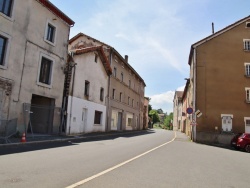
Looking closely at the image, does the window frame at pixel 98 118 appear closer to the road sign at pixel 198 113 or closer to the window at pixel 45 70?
the window at pixel 45 70

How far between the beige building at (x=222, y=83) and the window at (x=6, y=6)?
58.8 ft

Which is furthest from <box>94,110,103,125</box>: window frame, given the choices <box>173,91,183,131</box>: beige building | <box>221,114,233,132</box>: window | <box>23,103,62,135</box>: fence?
<box>173,91,183,131</box>: beige building

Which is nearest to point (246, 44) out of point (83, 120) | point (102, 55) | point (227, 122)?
point (227, 122)

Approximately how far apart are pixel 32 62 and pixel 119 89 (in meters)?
17.5

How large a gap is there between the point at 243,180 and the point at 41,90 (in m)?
14.5

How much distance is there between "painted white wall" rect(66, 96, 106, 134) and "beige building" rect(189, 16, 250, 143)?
9923mm

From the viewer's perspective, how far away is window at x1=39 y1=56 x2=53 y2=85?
1856 cm

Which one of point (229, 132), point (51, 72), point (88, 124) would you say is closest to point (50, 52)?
point (51, 72)

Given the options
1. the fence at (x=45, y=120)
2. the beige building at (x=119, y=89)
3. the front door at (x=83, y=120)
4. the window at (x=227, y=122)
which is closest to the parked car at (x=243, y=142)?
the window at (x=227, y=122)

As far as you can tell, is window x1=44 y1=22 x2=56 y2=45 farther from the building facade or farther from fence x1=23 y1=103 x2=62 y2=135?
fence x1=23 y1=103 x2=62 y2=135

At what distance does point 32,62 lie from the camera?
17.4 metres

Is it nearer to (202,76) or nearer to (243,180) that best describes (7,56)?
(243,180)

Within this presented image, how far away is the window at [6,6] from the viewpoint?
15.3m

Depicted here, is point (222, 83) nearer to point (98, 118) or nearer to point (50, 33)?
point (98, 118)
